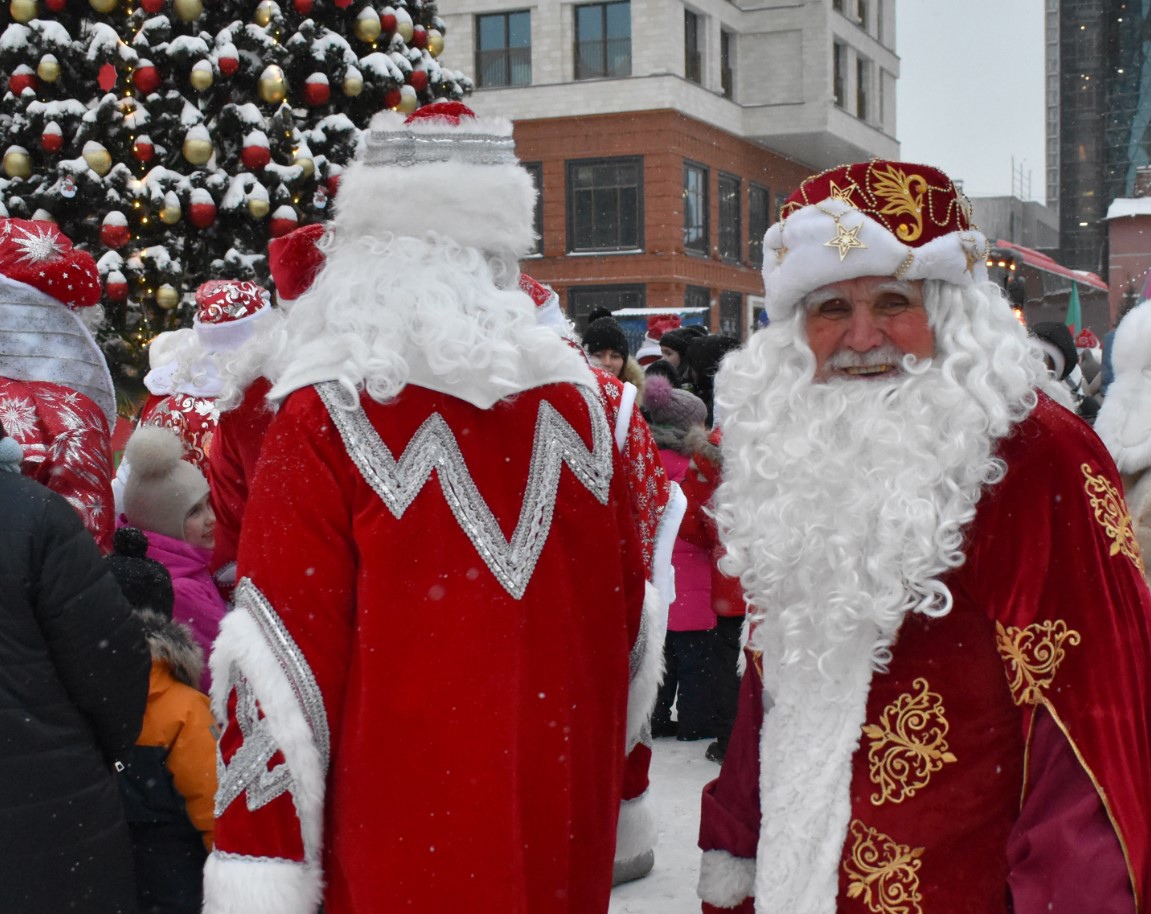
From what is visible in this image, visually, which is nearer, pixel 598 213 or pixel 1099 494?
pixel 1099 494

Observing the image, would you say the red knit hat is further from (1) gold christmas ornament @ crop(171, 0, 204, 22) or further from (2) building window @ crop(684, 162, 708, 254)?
(2) building window @ crop(684, 162, 708, 254)

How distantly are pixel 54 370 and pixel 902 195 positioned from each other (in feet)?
7.66

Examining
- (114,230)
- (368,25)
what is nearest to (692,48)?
(368,25)

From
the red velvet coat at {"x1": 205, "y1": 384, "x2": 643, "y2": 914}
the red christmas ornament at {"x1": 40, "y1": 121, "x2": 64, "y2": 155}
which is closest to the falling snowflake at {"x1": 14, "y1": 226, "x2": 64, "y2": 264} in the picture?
the red velvet coat at {"x1": 205, "y1": 384, "x2": 643, "y2": 914}

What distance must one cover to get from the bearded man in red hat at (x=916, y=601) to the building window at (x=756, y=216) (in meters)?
27.0

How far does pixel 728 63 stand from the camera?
91.3ft

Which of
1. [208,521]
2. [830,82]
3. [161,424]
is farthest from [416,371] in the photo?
[830,82]

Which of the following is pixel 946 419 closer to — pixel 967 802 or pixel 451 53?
pixel 967 802

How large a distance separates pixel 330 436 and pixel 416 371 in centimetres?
20

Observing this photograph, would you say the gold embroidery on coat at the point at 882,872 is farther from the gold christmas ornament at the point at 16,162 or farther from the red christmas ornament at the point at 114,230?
the gold christmas ornament at the point at 16,162

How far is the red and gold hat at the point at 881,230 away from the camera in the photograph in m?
2.29

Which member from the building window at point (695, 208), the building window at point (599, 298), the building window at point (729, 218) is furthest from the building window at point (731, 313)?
the building window at point (599, 298)

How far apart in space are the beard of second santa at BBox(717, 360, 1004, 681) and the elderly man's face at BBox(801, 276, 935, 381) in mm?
33

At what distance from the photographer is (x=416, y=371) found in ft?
7.76
